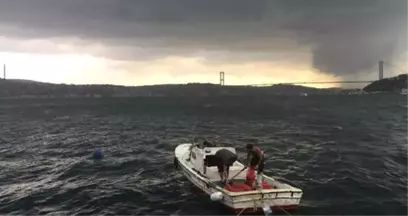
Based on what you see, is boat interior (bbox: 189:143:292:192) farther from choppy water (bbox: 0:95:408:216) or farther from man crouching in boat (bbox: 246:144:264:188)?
choppy water (bbox: 0:95:408:216)

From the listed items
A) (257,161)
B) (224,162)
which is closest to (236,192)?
(257,161)

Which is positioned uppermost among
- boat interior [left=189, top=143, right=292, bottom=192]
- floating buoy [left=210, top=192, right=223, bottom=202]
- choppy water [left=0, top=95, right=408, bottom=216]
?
boat interior [left=189, top=143, right=292, bottom=192]

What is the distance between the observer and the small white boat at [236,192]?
2214 centimetres

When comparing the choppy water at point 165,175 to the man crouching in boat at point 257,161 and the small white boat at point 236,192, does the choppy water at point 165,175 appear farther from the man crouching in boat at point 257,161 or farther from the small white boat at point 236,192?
the man crouching in boat at point 257,161

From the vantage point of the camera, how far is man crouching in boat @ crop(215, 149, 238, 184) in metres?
24.8

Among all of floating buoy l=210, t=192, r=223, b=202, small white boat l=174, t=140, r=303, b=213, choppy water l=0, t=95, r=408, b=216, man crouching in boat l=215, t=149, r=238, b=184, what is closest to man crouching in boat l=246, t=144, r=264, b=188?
small white boat l=174, t=140, r=303, b=213

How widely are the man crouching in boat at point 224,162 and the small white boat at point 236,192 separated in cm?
55

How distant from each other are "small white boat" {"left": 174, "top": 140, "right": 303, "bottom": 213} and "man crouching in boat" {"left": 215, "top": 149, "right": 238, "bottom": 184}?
1.80ft

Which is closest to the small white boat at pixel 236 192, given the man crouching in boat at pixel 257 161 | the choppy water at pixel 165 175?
the man crouching in boat at pixel 257 161

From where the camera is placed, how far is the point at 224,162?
24828mm

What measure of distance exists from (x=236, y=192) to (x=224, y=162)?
2.89 metres

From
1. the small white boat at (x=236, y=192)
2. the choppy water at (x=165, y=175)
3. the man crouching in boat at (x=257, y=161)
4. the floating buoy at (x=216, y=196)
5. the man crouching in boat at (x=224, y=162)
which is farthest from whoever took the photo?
the choppy water at (x=165, y=175)

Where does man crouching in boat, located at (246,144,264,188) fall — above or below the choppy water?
above

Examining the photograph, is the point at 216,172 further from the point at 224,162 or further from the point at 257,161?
the point at 257,161
